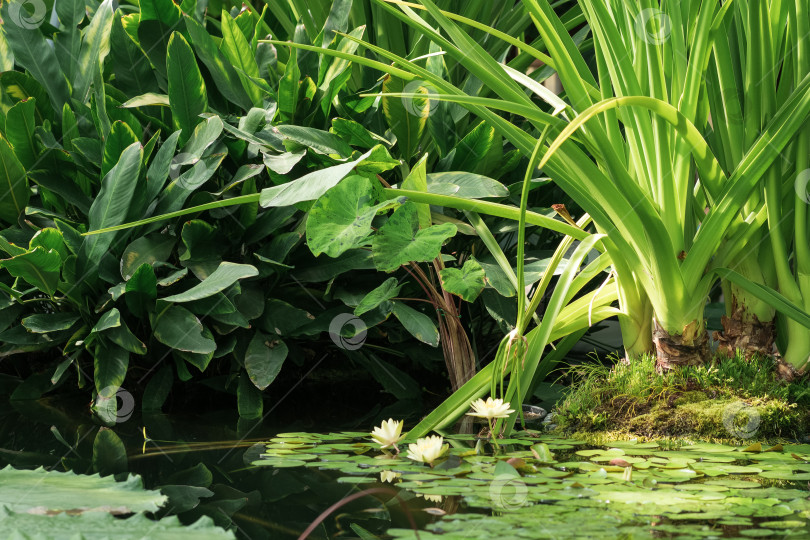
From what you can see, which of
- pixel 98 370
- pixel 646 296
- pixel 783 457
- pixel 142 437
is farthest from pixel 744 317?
pixel 98 370

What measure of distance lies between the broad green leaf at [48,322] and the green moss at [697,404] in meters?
1.00

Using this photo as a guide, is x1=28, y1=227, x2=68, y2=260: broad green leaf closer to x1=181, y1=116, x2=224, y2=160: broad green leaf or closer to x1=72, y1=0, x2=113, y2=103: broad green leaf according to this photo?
x1=181, y1=116, x2=224, y2=160: broad green leaf

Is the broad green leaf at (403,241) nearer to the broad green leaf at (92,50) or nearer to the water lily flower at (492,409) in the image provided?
the water lily flower at (492,409)

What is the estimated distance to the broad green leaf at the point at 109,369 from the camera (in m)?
1.45

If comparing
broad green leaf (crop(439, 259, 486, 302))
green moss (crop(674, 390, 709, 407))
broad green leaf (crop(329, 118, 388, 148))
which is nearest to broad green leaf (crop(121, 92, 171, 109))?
broad green leaf (crop(329, 118, 388, 148))

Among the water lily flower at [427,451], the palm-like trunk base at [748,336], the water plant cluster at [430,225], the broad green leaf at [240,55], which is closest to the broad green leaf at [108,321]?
the water plant cluster at [430,225]

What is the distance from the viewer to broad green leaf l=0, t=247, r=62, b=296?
130 centimetres

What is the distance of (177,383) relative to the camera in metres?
1.77

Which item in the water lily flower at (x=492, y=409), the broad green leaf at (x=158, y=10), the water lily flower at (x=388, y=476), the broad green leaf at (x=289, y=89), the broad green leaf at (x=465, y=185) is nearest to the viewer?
the water lily flower at (x=388, y=476)

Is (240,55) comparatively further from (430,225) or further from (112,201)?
(430,225)

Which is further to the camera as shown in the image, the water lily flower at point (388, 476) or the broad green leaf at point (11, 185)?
the broad green leaf at point (11, 185)

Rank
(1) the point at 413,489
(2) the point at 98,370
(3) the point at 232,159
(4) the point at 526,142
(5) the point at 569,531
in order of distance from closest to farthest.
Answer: (5) the point at 569,531 < (1) the point at 413,489 < (4) the point at 526,142 < (2) the point at 98,370 < (3) the point at 232,159

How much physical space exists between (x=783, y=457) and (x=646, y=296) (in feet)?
1.16

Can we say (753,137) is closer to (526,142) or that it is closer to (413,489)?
(526,142)
